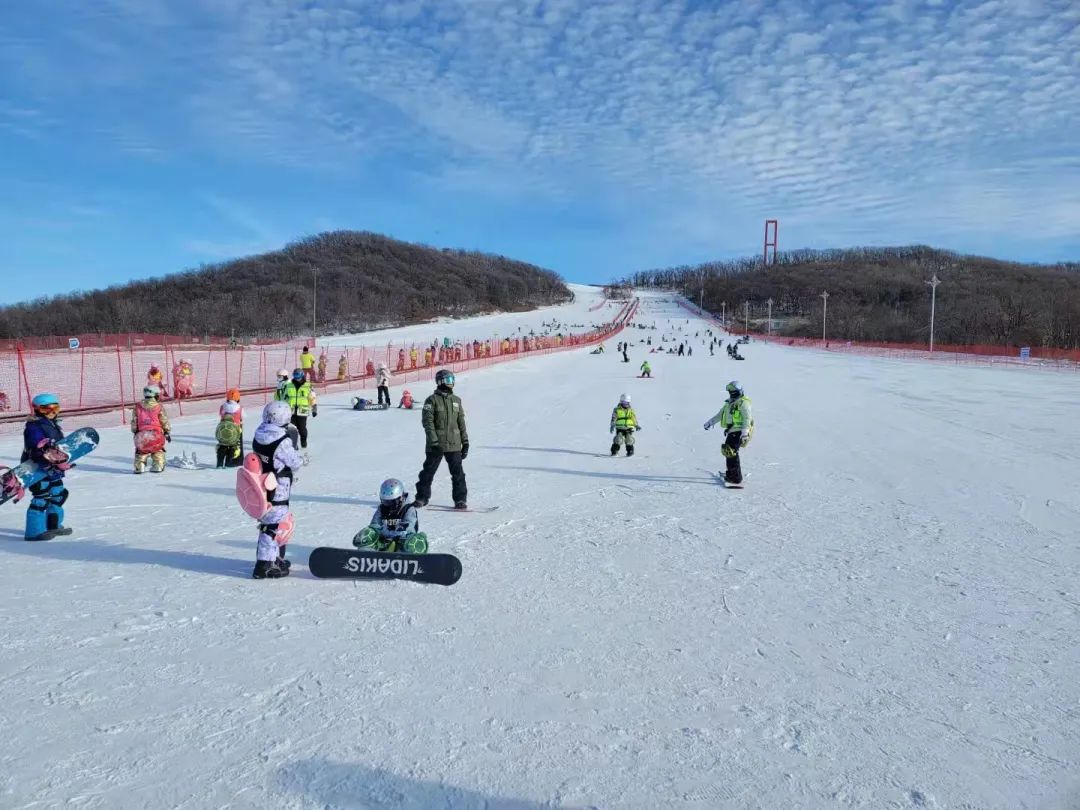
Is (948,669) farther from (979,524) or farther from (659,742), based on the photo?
(979,524)

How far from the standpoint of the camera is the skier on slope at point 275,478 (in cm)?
500

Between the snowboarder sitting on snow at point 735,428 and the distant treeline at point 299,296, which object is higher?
the distant treeline at point 299,296

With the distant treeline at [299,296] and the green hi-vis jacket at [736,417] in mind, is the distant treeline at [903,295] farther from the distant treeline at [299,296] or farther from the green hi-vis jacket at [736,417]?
the green hi-vis jacket at [736,417]

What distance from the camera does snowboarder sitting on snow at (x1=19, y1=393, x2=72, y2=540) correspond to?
19.4 feet

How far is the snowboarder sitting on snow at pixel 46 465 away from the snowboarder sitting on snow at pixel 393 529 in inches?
112

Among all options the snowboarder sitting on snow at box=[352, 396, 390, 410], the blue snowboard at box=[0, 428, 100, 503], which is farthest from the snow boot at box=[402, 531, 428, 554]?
the snowboarder sitting on snow at box=[352, 396, 390, 410]

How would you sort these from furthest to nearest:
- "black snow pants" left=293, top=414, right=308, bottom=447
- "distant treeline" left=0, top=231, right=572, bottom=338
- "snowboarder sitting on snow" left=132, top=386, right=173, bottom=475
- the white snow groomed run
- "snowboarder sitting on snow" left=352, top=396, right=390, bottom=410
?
"distant treeline" left=0, top=231, right=572, bottom=338 < "snowboarder sitting on snow" left=352, top=396, right=390, bottom=410 < "black snow pants" left=293, top=414, right=308, bottom=447 < "snowboarder sitting on snow" left=132, top=386, right=173, bottom=475 < the white snow groomed run

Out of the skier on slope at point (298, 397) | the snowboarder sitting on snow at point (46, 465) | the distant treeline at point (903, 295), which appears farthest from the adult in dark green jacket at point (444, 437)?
the distant treeline at point (903, 295)

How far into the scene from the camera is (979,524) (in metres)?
6.98

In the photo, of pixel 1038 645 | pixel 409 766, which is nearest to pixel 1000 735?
A: pixel 1038 645

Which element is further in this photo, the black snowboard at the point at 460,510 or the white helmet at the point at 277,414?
the black snowboard at the point at 460,510

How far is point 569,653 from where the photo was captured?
4.07m

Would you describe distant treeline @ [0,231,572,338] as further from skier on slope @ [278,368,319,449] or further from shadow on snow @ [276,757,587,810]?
shadow on snow @ [276,757,587,810]

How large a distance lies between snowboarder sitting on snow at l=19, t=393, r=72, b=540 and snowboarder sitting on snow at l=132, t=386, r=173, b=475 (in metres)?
3.21
